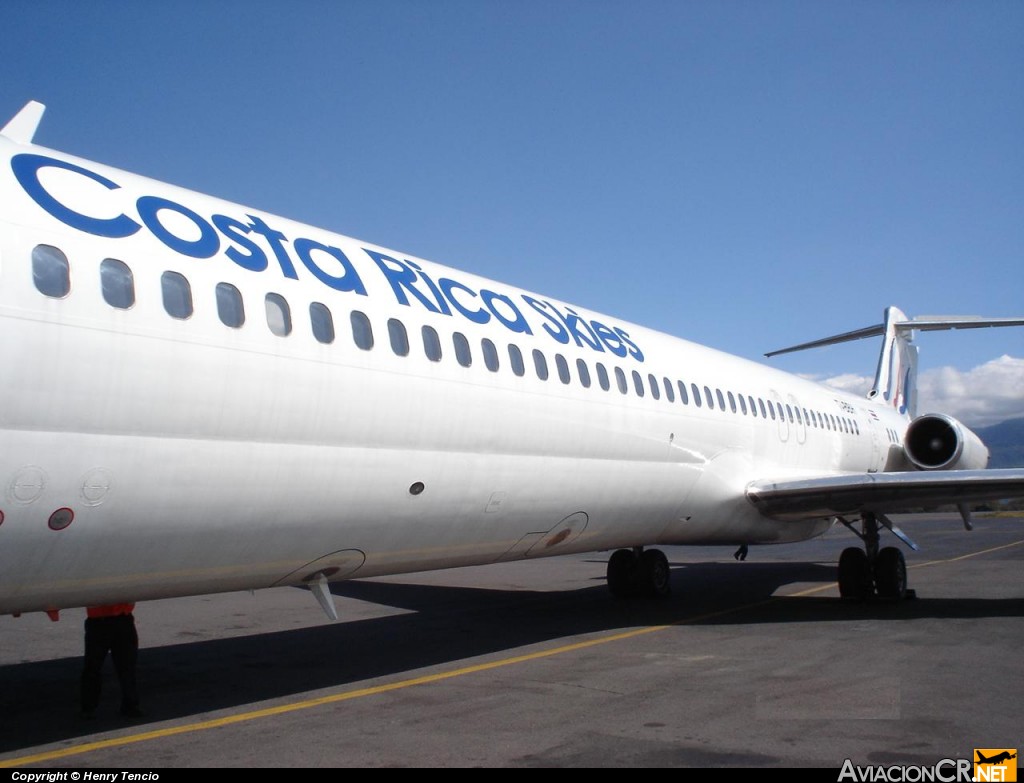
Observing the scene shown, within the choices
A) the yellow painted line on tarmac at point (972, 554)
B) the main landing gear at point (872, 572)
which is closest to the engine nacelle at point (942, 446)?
the yellow painted line on tarmac at point (972, 554)

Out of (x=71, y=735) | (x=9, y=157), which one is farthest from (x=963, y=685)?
(x=9, y=157)

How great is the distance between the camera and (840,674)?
324 inches

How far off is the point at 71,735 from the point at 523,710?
329 cm

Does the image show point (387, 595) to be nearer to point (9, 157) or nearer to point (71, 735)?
point (71, 735)

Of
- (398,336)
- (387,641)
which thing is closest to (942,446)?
(387,641)

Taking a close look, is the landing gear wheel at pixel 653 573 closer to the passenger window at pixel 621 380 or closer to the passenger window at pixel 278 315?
the passenger window at pixel 621 380

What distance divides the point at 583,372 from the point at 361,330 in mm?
3405

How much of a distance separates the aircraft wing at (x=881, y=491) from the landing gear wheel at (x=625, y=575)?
2.54 metres

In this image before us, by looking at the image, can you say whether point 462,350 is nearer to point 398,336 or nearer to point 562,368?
point 398,336

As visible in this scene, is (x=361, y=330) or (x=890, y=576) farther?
(x=890, y=576)

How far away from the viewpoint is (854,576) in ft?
45.6

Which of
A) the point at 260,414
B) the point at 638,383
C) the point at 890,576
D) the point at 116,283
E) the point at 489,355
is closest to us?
the point at 116,283

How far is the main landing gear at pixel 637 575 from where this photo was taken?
49.1 ft

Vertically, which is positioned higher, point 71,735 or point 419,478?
point 419,478
